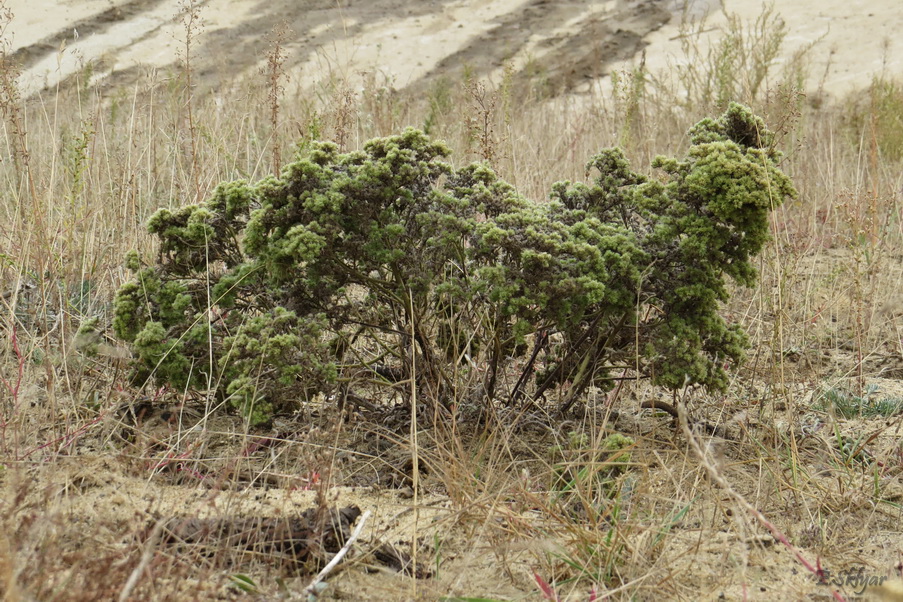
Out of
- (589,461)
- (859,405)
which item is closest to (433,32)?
(859,405)

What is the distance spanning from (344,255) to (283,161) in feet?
9.89

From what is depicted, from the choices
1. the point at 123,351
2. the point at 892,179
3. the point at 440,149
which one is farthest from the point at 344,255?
the point at 892,179

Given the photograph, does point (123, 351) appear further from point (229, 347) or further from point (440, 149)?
point (440, 149)

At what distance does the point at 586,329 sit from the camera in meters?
2.84

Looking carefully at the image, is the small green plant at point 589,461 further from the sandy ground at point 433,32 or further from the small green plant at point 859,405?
the sandy ground at point 433,32

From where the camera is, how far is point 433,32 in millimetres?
15758

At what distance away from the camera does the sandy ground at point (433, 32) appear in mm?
13375

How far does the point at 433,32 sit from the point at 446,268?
13881mm

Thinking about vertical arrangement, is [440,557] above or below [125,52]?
below

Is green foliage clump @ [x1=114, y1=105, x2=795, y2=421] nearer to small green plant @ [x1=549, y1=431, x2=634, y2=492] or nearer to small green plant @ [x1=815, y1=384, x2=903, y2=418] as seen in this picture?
small green plant @ [x1=549, y1=431, x2=634, y2=492]

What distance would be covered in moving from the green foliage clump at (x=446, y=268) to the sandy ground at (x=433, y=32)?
1061cm

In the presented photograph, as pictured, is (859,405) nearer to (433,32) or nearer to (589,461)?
(589,461)

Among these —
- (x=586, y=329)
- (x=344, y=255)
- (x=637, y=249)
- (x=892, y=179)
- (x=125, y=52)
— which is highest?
(x=125, y=52)

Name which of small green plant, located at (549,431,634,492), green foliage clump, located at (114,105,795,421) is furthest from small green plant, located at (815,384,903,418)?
small green plant, located at (549,431,634,492)
